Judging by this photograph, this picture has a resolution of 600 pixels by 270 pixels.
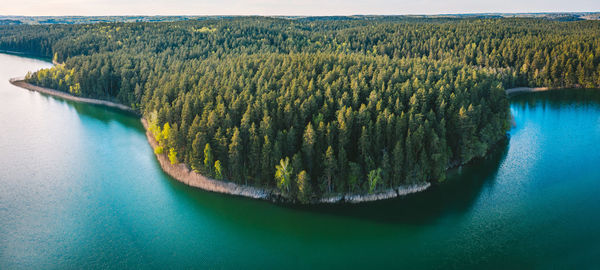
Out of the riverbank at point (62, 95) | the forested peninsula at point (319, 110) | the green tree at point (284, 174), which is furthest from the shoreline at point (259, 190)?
the riverbank at point (62, 95)

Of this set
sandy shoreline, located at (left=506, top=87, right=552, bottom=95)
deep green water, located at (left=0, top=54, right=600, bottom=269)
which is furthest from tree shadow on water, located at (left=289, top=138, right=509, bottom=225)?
sandy shoreline, located at (left=506, top=87, right=552, bottom=95)

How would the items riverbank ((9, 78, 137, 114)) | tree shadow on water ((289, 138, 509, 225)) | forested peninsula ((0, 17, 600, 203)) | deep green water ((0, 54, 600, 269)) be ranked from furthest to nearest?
riverbank ((9, 78, 137, 114)), forested peninsula ((0, 17, 600, 203)), tree shadow on water ((289, 138, 509, 225)), deep green water ((0, 54, 600, 269))

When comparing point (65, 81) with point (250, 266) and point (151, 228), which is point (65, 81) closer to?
point (151, 228)

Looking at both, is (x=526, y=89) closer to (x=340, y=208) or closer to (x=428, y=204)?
(x=428, y=204)

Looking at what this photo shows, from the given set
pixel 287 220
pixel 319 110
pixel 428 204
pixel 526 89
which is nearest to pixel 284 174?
pixel 287 220

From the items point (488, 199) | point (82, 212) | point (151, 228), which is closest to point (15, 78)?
point (82, 212)

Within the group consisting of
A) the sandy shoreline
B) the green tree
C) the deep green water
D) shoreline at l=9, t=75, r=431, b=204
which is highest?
the sandy shoreline

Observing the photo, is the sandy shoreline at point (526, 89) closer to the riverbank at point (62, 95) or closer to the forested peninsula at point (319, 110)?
the forested peninsula at point (319, 110)

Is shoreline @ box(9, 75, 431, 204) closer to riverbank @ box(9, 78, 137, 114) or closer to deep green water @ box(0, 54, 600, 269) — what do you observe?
deep green water @ box(0, 54, 600, 269)
